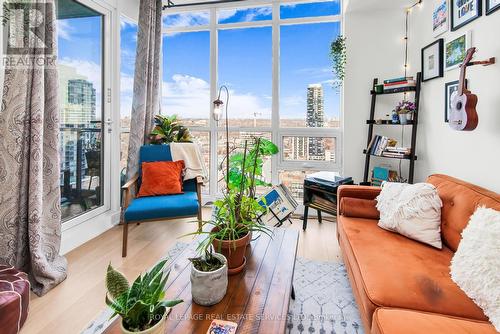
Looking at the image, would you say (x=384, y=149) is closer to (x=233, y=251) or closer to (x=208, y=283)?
(x=233, y=251)

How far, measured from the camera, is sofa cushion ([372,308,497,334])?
1.02 m

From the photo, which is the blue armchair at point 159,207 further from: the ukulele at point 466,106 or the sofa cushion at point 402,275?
the ukulele at point 466,106

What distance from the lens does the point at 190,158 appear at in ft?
10.4

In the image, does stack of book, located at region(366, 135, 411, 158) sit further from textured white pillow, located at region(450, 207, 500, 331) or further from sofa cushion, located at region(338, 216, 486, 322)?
textured white pillow, located at region(450, 207, 500, 331)

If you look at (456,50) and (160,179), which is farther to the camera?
(160,179)

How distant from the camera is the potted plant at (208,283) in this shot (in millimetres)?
1112

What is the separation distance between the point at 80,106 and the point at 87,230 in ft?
3.95

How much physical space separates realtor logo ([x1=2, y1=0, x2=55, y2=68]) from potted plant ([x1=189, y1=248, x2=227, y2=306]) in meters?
1.84

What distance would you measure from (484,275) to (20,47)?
113 inches

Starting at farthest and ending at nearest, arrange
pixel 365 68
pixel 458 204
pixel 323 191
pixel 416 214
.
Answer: pixel 365 68, pixel 323 191, pixel 416 214, pixel 458 204

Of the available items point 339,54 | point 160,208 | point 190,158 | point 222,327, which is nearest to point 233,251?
point 222,327

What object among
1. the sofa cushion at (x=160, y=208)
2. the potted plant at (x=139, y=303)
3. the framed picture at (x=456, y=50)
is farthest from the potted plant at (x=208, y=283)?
the framed picture at (x=456, y=50)

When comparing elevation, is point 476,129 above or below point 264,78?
below

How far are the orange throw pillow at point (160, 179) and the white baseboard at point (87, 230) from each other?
54cm
